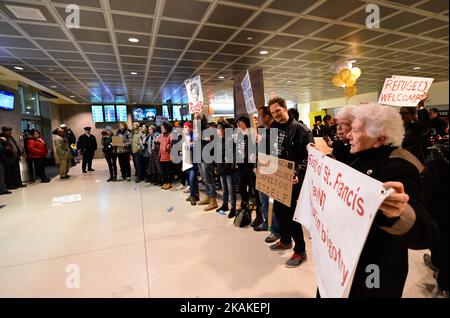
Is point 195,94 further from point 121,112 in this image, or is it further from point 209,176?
point 121,112

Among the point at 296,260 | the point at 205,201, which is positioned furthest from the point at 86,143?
the point at 296,260

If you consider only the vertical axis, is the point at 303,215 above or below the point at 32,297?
above

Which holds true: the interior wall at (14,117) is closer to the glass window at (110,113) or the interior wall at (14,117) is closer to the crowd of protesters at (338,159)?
the crowd of protesters at (338,159)

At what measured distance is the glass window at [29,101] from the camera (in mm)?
8977

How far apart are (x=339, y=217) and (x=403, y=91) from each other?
3.51 m

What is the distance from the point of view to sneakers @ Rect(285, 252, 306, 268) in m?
2.28

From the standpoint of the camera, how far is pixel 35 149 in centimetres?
705

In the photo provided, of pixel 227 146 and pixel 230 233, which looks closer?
pixel 230 233

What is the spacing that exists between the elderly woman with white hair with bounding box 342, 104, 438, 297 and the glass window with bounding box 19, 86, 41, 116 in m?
11.2

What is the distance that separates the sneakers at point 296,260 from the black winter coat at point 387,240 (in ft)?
4.03
